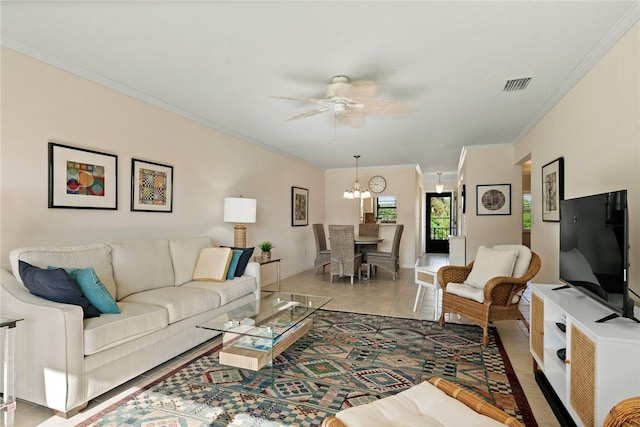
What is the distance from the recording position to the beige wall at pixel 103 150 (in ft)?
8.41

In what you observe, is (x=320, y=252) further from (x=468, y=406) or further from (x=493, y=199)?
(x=468, y=406)

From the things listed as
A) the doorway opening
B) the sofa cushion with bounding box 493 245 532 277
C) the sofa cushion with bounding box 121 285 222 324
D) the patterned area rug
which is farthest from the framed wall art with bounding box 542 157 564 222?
the doorway opening

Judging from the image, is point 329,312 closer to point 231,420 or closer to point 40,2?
point 231,420

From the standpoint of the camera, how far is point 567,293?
238 cm

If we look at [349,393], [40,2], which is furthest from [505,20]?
→ [40,2]

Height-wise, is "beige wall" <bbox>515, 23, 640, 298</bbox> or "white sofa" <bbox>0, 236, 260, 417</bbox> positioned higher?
"beige wall" <bbox>515, 23, 640, 298</bbox>

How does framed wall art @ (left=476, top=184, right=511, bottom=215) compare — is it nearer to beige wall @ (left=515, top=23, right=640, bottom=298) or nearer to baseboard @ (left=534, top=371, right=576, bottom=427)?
beige wall @ (left=515, top=23, right=640, bottom=298)

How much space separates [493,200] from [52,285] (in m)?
6.10

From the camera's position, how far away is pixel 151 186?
3719 millimetres

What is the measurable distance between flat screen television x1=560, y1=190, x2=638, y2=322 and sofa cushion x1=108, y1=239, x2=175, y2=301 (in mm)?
3418

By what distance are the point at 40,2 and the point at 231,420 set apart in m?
2.78

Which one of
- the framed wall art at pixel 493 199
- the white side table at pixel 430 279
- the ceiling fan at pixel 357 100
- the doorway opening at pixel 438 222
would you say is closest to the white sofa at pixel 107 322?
the ceiling fan at pixel 357 100

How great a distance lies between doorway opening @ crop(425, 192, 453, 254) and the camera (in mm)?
11672

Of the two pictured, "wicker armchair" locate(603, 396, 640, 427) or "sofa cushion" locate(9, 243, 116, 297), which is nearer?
"wicker armchair" locate(603, 396, 640, 427)
